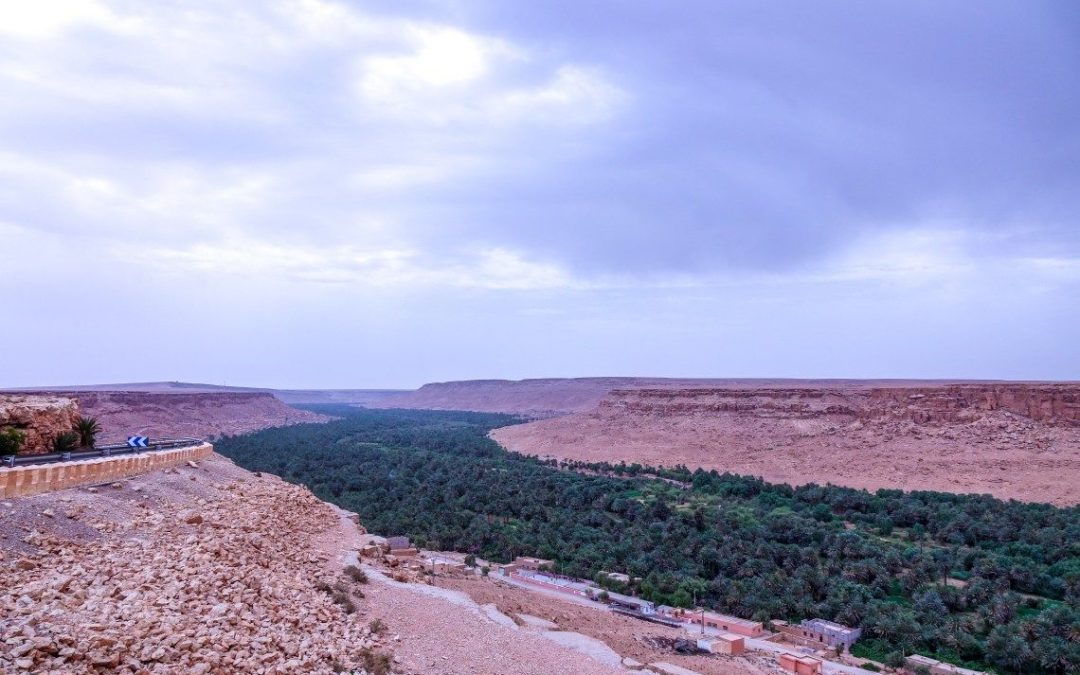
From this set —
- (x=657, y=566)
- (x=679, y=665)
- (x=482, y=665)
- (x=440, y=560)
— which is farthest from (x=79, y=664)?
(x=657, y=566)

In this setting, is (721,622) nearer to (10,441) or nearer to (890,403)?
(10,441)

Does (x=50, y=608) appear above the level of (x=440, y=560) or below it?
above

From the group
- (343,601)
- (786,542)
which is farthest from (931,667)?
(343,601)

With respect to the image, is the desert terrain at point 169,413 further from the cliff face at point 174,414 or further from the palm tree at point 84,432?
the palm tree at point 84,432

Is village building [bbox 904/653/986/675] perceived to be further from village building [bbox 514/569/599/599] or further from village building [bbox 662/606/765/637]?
village building [bbox 514/569/599/599]

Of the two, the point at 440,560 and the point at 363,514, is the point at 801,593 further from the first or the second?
the point at 363,514

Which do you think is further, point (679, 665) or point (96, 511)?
point (679, 665)

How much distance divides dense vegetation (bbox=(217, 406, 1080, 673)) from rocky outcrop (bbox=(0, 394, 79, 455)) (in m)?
14.5

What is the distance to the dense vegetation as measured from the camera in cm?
2327

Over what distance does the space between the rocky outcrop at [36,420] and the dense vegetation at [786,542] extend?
14.5 m

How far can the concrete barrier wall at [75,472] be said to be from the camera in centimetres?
1425

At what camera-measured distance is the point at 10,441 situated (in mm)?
19328

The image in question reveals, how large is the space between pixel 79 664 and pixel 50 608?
144cm

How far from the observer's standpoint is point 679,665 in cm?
1706
